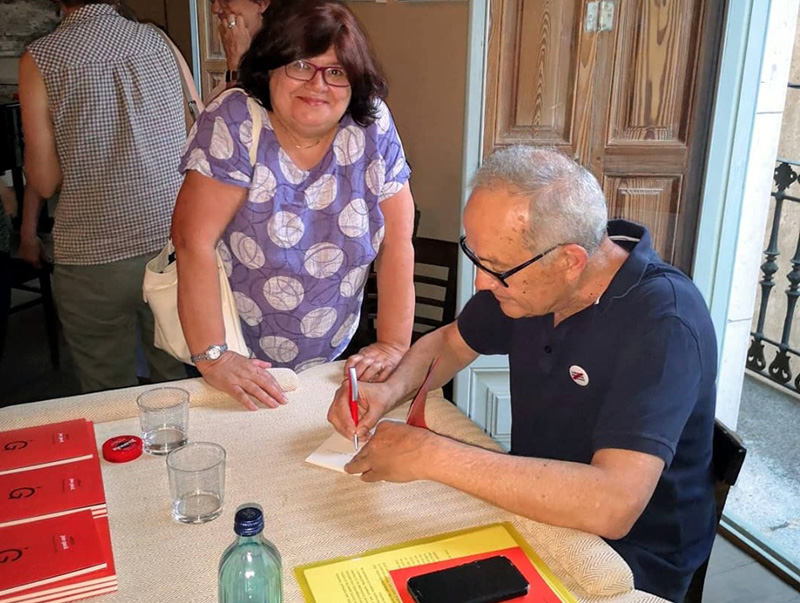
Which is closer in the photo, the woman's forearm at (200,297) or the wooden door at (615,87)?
the woman's forearm at (200,297)

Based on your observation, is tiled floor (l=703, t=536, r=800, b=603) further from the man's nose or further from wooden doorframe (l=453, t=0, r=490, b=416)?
the man's nose

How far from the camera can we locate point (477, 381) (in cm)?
256

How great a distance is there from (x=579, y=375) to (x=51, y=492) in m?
0.80

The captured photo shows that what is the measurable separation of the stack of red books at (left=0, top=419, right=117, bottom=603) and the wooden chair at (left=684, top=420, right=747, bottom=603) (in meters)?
0.90

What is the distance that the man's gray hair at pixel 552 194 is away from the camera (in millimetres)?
1128

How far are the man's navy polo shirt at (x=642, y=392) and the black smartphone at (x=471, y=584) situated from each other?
0.82ft

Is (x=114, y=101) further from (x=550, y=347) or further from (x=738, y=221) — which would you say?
(x=738, y=221)

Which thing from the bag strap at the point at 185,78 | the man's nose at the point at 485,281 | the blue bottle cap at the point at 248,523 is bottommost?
the blue bottle cap at the point at 248,523

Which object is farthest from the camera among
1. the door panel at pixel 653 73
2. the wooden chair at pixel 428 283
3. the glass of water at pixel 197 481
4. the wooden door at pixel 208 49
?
the wooden door at pixel 208 49

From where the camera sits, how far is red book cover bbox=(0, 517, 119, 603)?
A: 0.91 m

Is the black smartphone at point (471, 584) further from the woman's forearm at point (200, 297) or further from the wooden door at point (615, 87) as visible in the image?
the wooden door at point (615, 87)

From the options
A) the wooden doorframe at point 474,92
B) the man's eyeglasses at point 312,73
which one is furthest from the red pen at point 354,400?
the wooden doorframe at point 474,92

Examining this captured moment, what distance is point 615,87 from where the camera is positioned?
2.27 metres

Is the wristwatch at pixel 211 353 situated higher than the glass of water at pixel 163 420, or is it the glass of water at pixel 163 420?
the wristwatch at pixel 211 353
